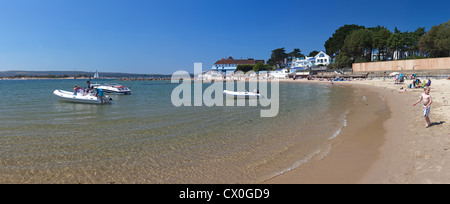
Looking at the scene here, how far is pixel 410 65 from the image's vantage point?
51250 mm

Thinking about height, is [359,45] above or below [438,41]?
above

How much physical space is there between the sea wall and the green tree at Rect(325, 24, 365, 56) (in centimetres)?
3441

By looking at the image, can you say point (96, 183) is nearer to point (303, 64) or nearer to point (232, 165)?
point (232, 165)

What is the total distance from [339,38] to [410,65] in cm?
4773

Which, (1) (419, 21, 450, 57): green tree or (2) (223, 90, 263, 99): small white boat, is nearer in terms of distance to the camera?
(2) (223, 90, 263, 99): small white boat

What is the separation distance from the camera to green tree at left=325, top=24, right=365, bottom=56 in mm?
94500

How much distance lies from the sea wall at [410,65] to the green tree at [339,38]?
3441 centimetres

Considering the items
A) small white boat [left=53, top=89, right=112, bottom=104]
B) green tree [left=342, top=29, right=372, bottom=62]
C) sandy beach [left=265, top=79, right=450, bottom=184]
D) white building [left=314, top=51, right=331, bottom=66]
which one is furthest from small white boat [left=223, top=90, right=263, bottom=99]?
white building [left=314, top=51, right=331, bottom=66]

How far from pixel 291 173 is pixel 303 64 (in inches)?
4312

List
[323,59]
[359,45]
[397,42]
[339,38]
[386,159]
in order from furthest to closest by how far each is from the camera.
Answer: [323,59] → [339,38] → [359,45] → [397,42] → [386,159]

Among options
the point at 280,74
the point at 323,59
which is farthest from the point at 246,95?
the point at 323,59

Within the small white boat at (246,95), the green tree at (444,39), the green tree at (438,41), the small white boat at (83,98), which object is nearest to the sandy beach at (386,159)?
the small white boat at (246,95)

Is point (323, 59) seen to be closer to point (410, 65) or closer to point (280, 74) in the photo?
point (280, 74)

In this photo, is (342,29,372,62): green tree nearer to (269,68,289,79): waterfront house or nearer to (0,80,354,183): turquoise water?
(269,68,289,79): waterfront house
